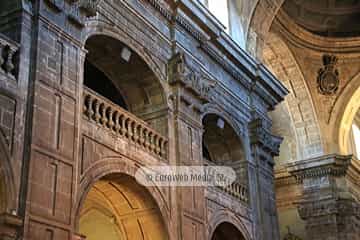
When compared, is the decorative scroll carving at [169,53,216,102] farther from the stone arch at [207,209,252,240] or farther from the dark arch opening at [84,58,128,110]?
the stone arch at [207,209,252,240]

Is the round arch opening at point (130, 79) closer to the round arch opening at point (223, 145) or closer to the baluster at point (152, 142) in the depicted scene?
the baluster at point (152, 142)

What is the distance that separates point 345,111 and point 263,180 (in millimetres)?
8571

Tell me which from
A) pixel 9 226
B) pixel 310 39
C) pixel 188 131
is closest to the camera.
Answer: pixel 9 226

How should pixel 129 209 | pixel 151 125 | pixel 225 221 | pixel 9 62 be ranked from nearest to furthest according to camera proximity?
pixel 9 62
pixel 129 209
pixel 151 125
pixel 225 221

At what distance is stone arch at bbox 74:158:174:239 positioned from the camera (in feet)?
32.5

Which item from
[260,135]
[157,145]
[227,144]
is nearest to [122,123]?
[157,145]

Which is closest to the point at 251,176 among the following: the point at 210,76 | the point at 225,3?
the point at 210,76

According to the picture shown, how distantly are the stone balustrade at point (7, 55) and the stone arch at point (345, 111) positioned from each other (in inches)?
644

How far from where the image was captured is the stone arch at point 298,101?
22.8m

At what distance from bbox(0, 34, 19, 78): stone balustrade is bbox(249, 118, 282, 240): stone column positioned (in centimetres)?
822

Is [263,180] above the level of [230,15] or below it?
below

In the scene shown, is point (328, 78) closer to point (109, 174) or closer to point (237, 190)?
point (237, 190)

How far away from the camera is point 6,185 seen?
8.46m

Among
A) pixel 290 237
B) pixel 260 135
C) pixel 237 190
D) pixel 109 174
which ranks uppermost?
pixel 260 135
